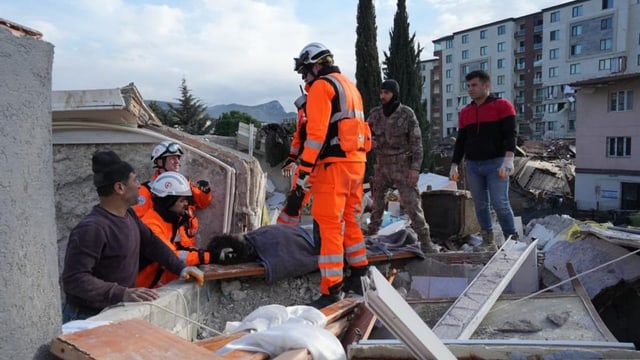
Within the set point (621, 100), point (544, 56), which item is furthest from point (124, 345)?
point (544, 56)

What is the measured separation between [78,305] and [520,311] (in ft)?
9.32

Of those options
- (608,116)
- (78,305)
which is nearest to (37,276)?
(78,305)

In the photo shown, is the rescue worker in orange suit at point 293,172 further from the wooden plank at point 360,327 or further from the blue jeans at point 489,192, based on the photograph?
the blue jeans at point 489,192

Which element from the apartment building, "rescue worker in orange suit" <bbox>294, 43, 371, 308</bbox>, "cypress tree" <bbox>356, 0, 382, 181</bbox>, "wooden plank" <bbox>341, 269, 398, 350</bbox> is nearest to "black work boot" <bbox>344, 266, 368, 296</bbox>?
"rescue worker in orange suit" <bbox>294, 43, 371, 308</bbox>

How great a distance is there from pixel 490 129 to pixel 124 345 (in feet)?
13.5

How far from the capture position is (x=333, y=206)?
3.84 meters

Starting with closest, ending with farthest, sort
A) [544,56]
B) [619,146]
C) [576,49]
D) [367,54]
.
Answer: [367,54]
[619,146]
[576,49]
[544,56]

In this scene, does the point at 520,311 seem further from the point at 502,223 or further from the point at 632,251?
the point at 502,223

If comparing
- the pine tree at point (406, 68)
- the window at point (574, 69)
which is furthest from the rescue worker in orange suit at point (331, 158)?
the window at point (574, 69)

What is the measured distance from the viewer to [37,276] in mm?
1658

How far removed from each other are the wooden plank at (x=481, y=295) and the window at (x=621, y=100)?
73.0 ft

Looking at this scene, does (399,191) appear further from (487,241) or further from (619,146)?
(619,146)

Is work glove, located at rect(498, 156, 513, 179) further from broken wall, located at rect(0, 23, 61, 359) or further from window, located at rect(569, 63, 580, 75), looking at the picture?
window, located at rect(569, 63, 580, 75)

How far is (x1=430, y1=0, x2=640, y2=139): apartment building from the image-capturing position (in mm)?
43562
